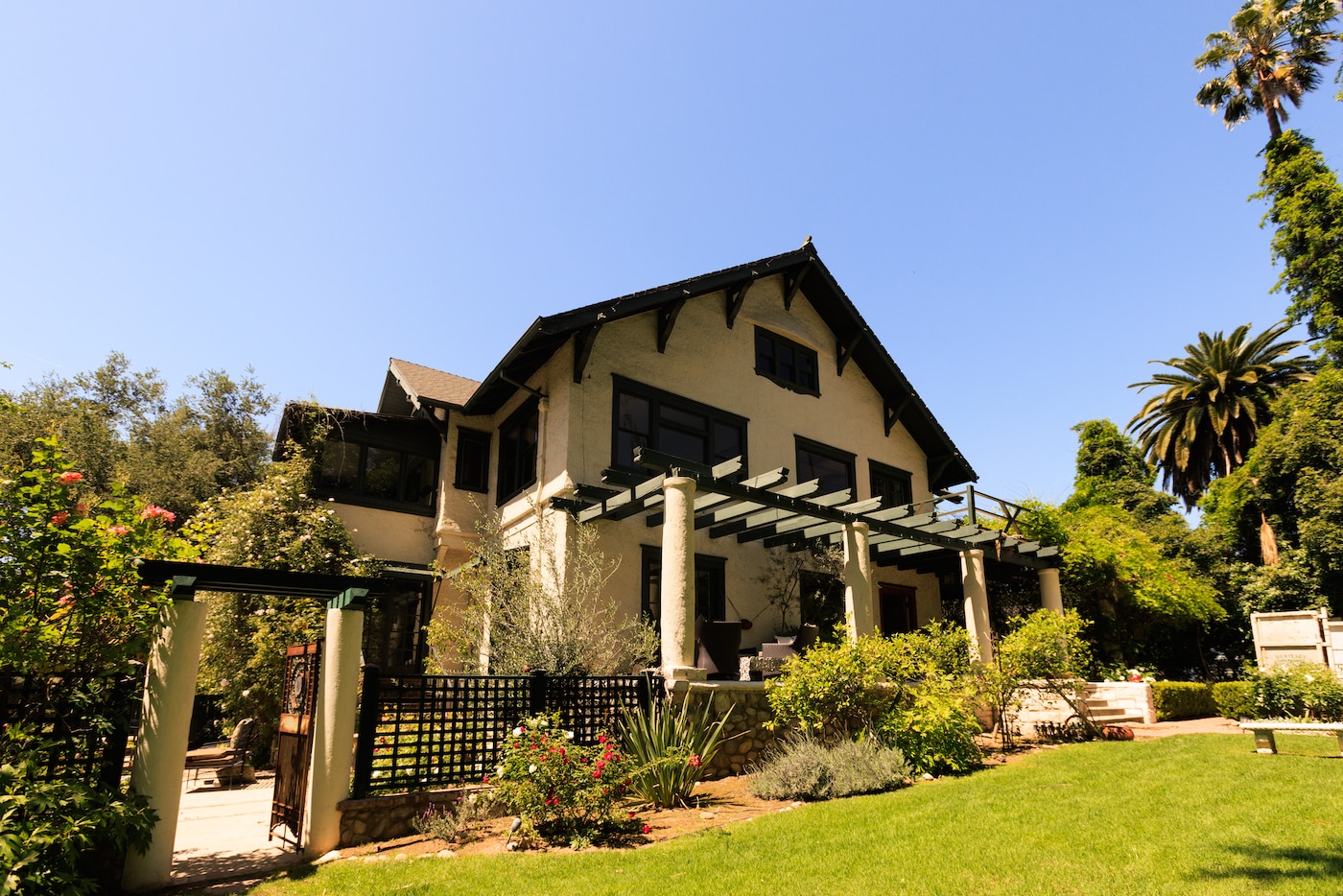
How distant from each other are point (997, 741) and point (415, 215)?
43.6 feet

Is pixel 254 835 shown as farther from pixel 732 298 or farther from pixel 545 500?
pixel 732 298

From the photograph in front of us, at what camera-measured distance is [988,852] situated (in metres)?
5.78

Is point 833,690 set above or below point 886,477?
below

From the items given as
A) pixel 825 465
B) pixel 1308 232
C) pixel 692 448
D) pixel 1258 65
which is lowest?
pixel 692 448

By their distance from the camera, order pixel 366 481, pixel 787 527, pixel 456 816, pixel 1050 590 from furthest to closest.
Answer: pixel 1050 590
pixel 366 481
pixel 787 527
pixel 456 816

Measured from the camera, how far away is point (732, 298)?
16438mm

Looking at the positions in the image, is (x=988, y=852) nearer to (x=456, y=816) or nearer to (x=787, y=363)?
(x=456, y=816)

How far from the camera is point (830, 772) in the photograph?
869 cm

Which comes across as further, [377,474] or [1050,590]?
[1050,590]

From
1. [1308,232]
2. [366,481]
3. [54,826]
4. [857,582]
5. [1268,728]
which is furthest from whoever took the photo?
[1308,232]

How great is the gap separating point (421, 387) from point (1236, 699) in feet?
57.3

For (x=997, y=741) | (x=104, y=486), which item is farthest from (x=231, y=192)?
(x=104, y=486)

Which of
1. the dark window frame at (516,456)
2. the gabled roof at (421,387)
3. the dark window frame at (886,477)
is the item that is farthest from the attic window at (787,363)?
the gabled roof at (421,387)

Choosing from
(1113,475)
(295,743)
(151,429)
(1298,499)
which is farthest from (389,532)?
(1113,475)
